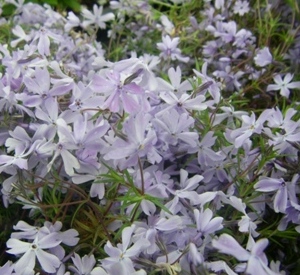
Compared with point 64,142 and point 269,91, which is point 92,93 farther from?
point 269,91

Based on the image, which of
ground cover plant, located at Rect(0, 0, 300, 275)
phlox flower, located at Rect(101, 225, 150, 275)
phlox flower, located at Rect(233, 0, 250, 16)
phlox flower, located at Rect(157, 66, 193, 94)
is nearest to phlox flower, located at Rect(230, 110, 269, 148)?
ground cover plant, located at Rect(0, 0, 300, 275)

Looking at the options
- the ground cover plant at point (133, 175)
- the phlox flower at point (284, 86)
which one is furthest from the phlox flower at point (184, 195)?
the phlox flower at point (284, 86)

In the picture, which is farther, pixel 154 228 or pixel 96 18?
pixel 96 18

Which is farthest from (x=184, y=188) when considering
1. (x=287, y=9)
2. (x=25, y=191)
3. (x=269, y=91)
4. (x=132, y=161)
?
(x=287, y=9)

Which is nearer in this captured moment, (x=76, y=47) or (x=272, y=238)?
(x=272, y=238)

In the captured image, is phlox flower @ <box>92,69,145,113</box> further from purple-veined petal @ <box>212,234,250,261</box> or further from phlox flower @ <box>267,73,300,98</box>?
phlox flower @ <box>267,73,300,98</box>

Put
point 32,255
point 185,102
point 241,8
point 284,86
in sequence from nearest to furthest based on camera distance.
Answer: point 32,255 → point 185,102 → point 284,86 → point 241,8

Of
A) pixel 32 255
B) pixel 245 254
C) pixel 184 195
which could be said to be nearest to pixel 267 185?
pixel 184 195

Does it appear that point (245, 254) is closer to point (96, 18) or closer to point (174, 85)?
point (174, 85)

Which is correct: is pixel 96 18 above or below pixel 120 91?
below
